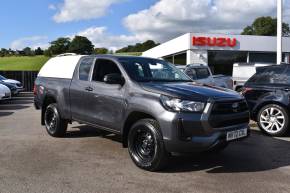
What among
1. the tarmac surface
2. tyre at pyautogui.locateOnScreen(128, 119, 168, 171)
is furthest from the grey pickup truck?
the tarmac surface

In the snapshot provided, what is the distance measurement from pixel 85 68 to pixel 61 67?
109cm

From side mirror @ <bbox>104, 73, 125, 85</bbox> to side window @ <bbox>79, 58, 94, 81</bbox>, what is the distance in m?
0.99

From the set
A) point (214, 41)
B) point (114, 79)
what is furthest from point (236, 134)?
point (214, 41)

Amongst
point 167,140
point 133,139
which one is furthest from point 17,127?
point 167,140

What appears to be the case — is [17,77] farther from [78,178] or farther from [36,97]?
[78,178]

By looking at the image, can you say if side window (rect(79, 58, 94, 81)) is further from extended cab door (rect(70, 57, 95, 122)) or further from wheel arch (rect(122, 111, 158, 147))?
wheel arch (rect(122, 111, 158, 147))

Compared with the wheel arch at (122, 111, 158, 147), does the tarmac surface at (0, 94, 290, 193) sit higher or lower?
lower

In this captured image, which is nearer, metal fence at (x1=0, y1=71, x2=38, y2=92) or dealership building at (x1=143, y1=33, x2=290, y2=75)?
dealership building at (x1=143, y1=33, x2=290, y2=75)

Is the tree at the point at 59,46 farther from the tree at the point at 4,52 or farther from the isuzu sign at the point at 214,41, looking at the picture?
the isuzu sign at the point at 214,41

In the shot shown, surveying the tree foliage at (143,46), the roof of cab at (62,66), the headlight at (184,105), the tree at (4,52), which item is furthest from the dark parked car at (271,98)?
the tree at (4,52)

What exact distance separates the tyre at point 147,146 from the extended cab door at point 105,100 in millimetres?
427

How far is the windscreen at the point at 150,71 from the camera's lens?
6430 mm

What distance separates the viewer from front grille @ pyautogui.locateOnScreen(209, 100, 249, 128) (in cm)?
541

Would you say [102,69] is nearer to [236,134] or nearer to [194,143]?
[194,143]
